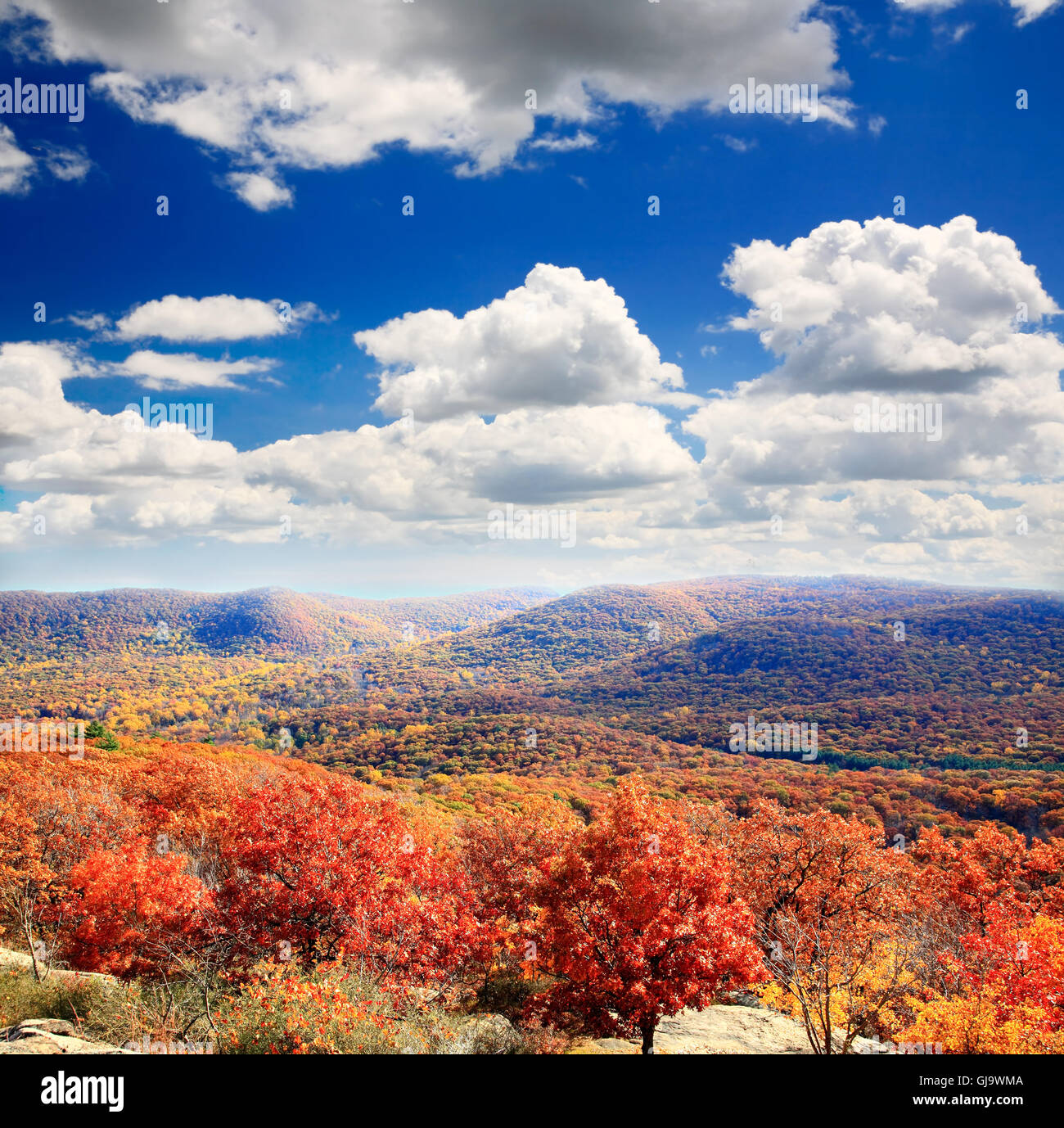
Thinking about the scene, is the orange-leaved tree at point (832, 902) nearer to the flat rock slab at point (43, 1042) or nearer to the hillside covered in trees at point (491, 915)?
the hillside covered in trees at point (491, 915)

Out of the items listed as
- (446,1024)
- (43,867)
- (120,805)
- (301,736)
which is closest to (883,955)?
(446,1024)

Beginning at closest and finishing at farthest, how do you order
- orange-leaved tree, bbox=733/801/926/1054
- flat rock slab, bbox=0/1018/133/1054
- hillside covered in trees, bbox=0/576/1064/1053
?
flat rock slab, bbox=0/1018/133/1054 < hillside covered in trees, bbox=0/576/1064/1053 < orange-leaved tree, bbox=733/801/926/1054

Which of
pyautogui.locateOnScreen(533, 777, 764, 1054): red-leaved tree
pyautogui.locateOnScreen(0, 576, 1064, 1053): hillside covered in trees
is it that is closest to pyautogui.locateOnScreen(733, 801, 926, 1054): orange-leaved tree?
pyautogui.locateOnScreen(0, 576, 1064, 1053): hillside covered in trees

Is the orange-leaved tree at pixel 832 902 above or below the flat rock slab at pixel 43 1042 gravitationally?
below

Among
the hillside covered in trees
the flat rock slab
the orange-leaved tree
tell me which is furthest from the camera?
the orange-leaved tree

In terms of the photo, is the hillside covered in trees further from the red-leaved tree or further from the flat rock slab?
the flat rock slab

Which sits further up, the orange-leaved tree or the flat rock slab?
the flat rock slab

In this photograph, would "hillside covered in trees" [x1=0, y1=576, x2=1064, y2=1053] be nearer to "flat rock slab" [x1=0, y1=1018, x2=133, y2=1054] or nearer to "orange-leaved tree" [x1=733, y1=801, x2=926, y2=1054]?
"orange-leaved tree" [x1=733, y1=801, x2=926, y2=1054]

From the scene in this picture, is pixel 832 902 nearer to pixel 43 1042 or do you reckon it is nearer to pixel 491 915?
pixel 491 915

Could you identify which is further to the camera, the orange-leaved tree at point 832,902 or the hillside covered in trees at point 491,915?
the orange-leaved tree at point 832,902

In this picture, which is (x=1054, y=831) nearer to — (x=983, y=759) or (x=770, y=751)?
(x=983, y=759)

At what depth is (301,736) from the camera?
18712 cm

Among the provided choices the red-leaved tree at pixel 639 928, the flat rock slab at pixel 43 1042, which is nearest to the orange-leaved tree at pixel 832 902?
the red-leaved tree at pixel 639 928

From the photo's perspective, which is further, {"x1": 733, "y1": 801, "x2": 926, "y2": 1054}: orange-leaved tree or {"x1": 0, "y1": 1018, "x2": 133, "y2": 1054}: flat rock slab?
{"x1": 733, "y1": 801, "x2": 926, "y2": 1054}: orange-leaved tree
